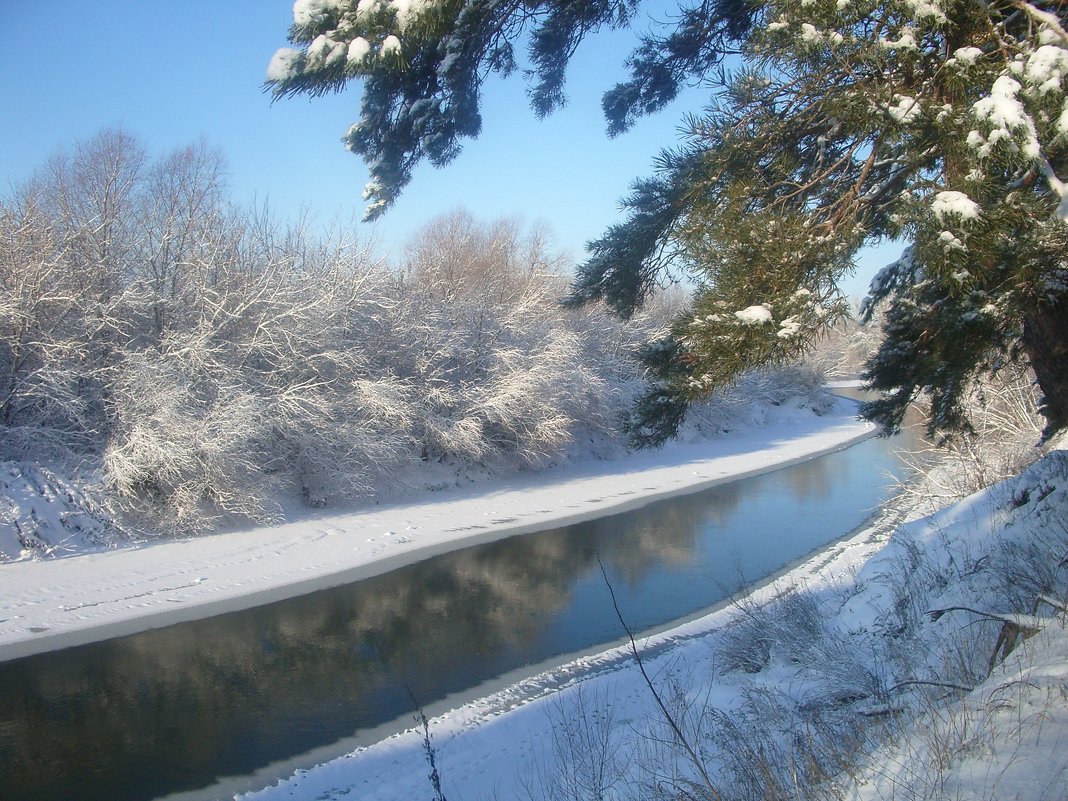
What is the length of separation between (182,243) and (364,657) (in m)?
12.7

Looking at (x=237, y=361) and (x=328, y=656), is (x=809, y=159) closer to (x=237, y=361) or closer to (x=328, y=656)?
(x=328, y=656)

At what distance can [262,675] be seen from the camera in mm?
9719

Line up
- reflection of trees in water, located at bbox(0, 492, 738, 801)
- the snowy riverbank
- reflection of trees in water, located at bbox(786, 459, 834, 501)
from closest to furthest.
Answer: the snowy riverbank, reflection of trees in water, located at bbox(0, 492, 738, 801), reflection of trees in water, located at bbox(786, 459, 834, 501)

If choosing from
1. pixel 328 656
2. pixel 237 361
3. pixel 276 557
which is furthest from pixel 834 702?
pixel 237 361

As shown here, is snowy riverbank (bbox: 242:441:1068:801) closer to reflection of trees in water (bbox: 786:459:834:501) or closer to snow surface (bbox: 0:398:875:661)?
snow surface (bbox: 0:398:875:661)

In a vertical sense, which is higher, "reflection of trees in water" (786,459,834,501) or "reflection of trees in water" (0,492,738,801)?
"reflection of trees in water" (0,492,738,801)

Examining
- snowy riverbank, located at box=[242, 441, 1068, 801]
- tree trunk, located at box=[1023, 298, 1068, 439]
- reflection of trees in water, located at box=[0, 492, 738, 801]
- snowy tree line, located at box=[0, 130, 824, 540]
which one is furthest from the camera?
snowy tree line, located at box=[0, 130, 824, 540]

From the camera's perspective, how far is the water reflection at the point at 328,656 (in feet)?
25.3

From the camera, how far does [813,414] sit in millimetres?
42531

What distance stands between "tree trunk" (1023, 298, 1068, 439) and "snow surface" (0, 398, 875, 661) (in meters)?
6.76

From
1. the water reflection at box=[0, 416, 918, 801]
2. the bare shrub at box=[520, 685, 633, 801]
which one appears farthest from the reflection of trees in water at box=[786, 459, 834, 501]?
the bare shrub at box=[520, 685, 633, 801]

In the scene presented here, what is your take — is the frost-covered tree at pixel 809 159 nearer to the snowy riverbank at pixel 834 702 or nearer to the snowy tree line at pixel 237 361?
the snowy riverbank at pixel 834 702

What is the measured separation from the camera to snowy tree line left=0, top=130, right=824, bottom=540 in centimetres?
1614

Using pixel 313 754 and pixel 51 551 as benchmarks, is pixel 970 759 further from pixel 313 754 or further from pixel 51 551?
pixel 51 551
